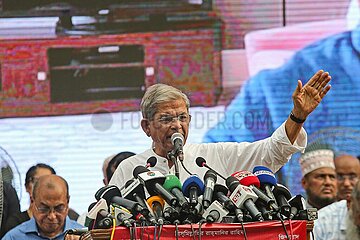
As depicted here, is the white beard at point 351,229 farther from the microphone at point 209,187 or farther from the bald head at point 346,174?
the microphone at point 209,187

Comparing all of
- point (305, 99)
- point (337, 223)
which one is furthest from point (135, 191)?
point (337, 223)

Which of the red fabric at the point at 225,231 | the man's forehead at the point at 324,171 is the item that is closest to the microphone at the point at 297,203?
the red fabric at the point at 225,231

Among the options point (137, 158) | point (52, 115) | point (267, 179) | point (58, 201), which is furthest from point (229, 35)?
point (267, 179)

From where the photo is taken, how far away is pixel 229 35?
29.0ft

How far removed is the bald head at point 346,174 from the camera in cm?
825

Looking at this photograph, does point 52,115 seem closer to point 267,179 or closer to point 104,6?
point 104,6

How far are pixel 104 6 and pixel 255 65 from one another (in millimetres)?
1348

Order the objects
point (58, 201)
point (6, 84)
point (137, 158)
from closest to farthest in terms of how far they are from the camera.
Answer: point (137, 158)
point (58, 201)
point (6, 84)

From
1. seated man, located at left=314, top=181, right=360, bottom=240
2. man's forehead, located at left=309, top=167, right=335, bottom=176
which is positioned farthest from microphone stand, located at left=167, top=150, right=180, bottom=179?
man's forehead, located at left=309, top=167, right=335, bottom=176

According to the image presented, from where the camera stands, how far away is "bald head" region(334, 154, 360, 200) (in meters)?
8.25

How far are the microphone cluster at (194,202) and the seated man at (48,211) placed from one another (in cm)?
234

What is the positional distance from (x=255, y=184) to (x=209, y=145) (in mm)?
852

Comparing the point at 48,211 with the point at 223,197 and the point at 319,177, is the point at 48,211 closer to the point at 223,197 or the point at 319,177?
the point at 319,177

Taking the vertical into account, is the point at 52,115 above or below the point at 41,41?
below
